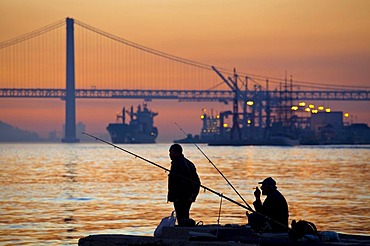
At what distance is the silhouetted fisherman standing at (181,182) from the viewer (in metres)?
12.2

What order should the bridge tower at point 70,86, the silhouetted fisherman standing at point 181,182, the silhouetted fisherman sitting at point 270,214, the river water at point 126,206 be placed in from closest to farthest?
the silhouetted fisherman sitting at point 270,214 < the silhouetted fisherman standing at point 181,182 < the river water at point 126,206 < the bridge tower at point 70,86

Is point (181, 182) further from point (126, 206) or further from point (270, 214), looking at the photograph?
point (126, 206)

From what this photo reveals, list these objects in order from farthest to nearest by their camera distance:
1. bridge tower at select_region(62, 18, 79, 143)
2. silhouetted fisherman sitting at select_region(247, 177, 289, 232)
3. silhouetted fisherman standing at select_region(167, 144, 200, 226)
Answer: bridge tower at select_region(62, 18, 79, 143)
silhouetted fisherman standing at select_region(167, 144, 200, 226)
silhouetted fisherman sitting at select_region(247, 177, 289, 232)

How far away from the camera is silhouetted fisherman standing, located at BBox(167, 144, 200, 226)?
1225 centimetres

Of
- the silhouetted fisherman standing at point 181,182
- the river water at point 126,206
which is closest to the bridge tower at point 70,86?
the river water at point 126,206

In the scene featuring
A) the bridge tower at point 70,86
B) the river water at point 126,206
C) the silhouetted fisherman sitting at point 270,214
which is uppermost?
the bridge tower at point 70,86

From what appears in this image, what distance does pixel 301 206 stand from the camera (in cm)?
2181

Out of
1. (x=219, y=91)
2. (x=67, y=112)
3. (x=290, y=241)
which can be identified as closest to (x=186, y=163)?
(x=290, y=241)

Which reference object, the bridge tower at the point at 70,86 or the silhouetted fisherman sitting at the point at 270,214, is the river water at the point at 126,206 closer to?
the silhouetted fisherman sitting at the point at 270,214

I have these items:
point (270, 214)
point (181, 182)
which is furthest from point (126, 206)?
point (270, 214)

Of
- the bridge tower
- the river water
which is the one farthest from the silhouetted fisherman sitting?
the bridge tower

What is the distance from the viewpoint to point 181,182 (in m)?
12.3

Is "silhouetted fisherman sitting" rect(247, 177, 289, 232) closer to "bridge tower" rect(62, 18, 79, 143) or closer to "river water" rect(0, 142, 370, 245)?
"river water" rect(0, 142, 370, 245)

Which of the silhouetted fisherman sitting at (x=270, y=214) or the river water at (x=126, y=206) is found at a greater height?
the silhouetted fisherman sitting at (x=270, y=214)
